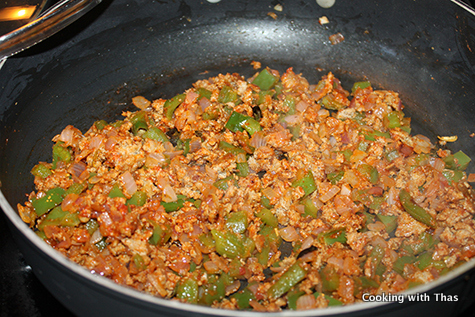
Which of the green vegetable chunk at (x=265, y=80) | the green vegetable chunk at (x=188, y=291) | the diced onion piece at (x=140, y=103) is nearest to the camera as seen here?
the green vegetable chunk at (x=188, y=291)

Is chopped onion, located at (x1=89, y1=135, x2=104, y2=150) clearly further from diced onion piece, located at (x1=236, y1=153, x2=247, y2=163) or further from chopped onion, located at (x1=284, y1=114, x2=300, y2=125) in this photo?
chopped onion, located at (x1=284, y1=114, x2=300, y2=125)

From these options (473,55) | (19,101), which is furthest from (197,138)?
(473,55)

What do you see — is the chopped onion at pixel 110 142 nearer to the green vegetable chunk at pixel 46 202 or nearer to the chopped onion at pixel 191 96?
the green vegetable chunk at pixel 46 202

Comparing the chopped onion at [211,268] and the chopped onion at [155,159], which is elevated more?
the chopped onion at [155,159]

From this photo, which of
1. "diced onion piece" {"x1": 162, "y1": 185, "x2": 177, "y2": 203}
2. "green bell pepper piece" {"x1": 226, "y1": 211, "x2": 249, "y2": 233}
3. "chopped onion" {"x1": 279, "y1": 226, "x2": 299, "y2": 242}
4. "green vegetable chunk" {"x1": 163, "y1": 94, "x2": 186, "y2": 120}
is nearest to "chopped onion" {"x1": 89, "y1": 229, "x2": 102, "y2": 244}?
"diced onion piece" {"x1": 162, "y1": 185, "x2": 177, "y2": 203}

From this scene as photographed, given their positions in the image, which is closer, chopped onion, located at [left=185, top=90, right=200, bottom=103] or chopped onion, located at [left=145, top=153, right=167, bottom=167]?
chopped onion, located at [left=145, top=153, right=167, bottom=167]

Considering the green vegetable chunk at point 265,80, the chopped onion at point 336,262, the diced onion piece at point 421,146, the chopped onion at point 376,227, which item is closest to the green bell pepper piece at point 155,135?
the green vegetable chunk at point 265,80

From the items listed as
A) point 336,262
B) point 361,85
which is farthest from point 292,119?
point 336,262

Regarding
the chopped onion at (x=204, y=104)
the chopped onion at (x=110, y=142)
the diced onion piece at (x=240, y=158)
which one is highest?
the chopped onion at (x=110, y=142)

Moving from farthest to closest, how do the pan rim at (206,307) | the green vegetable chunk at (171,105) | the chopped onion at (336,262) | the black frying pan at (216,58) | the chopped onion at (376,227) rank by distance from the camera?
the green vegetable chunk at (171,105)
the black frying pan at (216,58)
the chopped onion at (376,227)
the chopped onion at (336,262)
the pan rim at (206,307)
